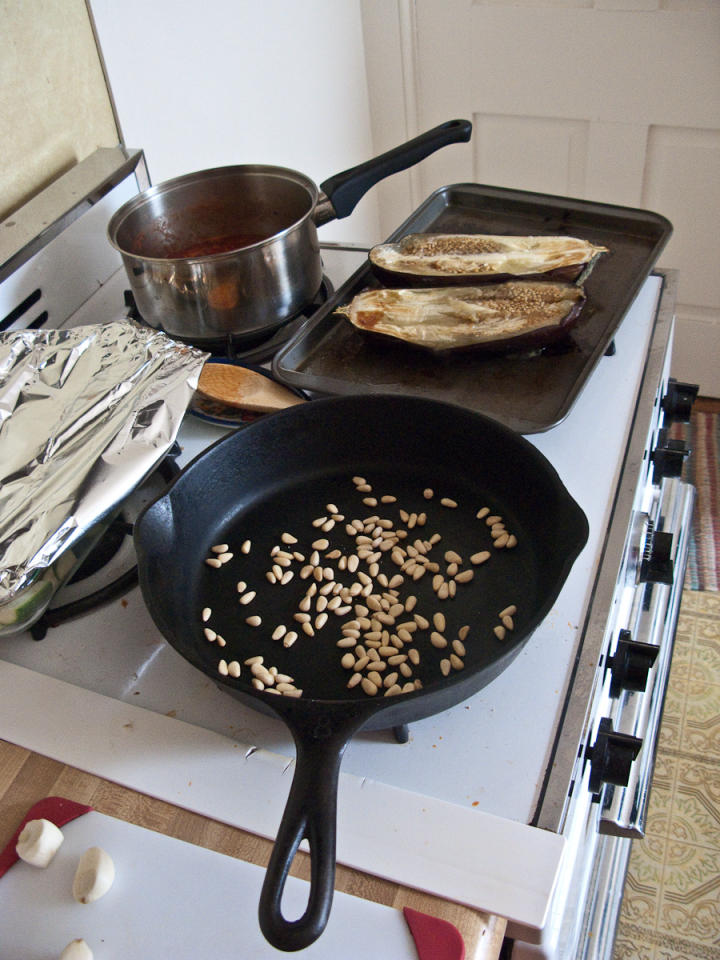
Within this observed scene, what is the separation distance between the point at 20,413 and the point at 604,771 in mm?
592

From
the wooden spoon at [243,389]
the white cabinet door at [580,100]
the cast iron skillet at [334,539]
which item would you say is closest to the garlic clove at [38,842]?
the cast iron skillet at [334,539]

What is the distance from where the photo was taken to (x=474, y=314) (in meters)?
0.93

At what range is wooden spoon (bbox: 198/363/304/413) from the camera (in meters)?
0.86

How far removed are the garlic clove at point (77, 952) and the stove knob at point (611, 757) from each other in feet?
1.20

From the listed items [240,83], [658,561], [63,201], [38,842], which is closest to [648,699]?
[658,561]

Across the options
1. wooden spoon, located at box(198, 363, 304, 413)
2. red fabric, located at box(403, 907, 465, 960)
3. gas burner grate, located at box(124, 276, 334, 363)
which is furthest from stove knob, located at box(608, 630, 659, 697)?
gas burner grate, located at box(124, 276, 334, 363)

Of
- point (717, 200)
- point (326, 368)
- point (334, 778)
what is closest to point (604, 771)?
point (334, 778)

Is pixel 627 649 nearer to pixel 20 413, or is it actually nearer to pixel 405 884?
pixel 405 884

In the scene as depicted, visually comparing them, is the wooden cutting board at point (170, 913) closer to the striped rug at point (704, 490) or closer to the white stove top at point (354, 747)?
the white stove top at point (354, 747)

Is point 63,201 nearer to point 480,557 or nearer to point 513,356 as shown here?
point 513,356

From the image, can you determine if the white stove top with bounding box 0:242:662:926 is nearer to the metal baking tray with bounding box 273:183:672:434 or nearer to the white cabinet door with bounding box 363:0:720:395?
the metal baking tray with bounding box 273:183:672:434

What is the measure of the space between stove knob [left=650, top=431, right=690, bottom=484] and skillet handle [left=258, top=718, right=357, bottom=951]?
595 millimetres

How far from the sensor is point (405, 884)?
513mm

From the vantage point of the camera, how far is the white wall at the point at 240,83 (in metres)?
1.18
